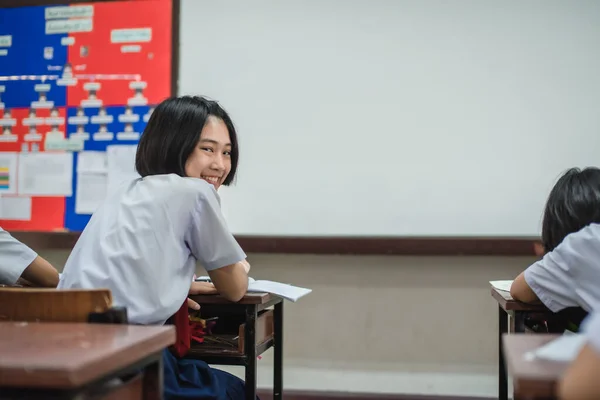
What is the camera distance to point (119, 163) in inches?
123

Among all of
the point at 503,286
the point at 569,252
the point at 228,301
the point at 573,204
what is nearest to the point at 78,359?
the point at 228,301

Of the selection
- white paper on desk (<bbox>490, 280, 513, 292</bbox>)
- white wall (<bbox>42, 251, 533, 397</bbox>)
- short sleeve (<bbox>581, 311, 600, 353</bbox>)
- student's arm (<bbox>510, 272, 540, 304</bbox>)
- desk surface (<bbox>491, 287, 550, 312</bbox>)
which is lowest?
Answer: white wall (<bbox>42, 251, 533, 397</bbox>)

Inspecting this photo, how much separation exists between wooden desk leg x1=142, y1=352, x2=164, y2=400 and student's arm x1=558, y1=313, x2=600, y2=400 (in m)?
0.70

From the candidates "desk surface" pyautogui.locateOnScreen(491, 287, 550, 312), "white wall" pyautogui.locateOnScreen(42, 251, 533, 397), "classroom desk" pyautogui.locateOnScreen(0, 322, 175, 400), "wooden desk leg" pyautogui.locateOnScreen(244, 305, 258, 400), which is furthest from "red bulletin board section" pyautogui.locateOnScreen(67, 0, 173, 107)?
"classroom desk" pyautogui.locateOnScreen(0, 322, 175, 400)

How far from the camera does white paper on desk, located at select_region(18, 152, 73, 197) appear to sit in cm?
318

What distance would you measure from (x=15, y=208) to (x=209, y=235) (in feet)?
6.95

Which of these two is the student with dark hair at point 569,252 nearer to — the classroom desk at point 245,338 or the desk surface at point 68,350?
the classroom desk at point 245,338

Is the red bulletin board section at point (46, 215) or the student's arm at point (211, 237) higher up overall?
the student's arm at point (211, 237)

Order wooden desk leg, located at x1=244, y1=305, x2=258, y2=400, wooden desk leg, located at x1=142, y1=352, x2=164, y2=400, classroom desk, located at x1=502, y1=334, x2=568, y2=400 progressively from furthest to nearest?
wooden desk leg, located at x1=244, y1=305, x2=258, y2=400 < wooden desk leg, located at x1=142, y1=352, x2=164, y2=400 < classroom desk, located at x1=502, y1=334, x2=568, y2=400

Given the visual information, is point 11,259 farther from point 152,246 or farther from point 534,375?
point 534,375

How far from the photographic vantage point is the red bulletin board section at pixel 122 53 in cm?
312

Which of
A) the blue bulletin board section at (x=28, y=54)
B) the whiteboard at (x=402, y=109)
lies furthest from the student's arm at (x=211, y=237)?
the blue bulletin board section at (x=28, y=54)

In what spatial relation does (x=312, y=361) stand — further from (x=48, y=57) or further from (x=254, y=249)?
(x=48, y=57)

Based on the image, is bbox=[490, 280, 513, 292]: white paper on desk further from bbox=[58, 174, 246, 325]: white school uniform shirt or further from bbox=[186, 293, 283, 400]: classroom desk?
bbox=[58, 174, 246, 325]: white school uniform shirt
